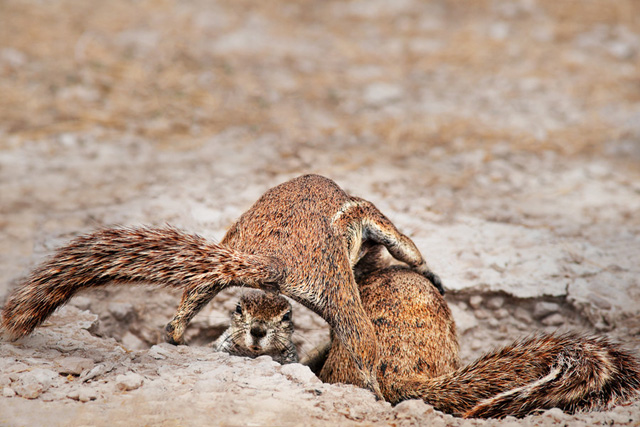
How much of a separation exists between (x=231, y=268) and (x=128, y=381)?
2.30ft

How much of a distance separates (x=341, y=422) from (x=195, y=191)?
336 cm

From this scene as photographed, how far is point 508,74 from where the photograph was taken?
8266 millimetres

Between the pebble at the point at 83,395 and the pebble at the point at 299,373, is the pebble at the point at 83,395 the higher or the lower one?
the higher one

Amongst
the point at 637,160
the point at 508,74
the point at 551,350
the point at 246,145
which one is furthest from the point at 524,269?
the point at 508,74

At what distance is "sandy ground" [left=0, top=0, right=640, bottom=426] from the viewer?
10.0ft

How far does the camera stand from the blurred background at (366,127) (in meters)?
4.89

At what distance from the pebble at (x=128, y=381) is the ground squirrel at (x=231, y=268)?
1.46ft

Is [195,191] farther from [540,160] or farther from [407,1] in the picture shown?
[407,1]

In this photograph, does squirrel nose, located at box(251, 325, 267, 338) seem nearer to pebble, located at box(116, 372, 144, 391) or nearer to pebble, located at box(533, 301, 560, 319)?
pebble, located at box(116, 372, 144, 391)

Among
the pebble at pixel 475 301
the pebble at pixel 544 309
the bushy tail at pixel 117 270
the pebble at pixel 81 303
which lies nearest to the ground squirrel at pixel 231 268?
the bushy tail at pixel 117 270

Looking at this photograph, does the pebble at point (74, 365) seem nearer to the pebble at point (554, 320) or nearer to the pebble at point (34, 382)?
the pebble at point (34, 382)

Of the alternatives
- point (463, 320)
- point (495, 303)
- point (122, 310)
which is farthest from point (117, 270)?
point (495, 303)

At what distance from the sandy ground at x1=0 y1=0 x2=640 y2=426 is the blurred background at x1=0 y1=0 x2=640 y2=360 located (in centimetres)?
3

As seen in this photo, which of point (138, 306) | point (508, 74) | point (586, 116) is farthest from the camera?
point (508, 74)
